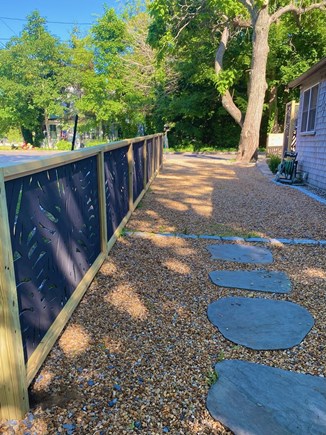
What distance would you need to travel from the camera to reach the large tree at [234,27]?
42.5 ft

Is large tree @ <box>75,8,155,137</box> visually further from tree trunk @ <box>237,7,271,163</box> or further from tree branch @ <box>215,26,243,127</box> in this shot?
tree trunk @ <box>237,7,271,163</box>

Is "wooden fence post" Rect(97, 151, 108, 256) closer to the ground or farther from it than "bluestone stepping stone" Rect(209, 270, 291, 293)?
farther from it

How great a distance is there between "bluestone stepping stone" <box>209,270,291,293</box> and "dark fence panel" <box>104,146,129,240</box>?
1386mm

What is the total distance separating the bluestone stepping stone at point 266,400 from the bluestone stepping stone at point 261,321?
0.84 feet

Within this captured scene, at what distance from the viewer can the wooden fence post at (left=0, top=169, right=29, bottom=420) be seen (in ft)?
4.64

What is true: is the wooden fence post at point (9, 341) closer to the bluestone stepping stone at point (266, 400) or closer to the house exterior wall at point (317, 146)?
the bluestone stepping stone at point (266, 400)

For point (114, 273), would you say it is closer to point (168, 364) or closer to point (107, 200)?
point (107, 200)

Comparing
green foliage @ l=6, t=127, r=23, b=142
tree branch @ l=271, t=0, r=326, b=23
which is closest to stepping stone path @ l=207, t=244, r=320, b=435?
tree branch @ l=271, t=0, r=326, b=23

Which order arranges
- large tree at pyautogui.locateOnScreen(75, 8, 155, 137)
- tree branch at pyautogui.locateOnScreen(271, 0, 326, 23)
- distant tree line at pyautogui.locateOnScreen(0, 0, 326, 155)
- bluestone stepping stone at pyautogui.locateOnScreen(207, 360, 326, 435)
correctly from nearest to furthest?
1. bluestone stepping stone at pyautogui.locateOnScreen(207, 360, 326, 435)
2. tree branch at pyautogui.locateOnScreen(271, 0, 326, 23)
3. distant tree line at pyautogui.locateOnScreen(0, 0, 326, 155)
4. large tree at pyautogui.locateOnScreen(75, 8, 155, 137)

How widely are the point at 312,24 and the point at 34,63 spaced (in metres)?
19.7

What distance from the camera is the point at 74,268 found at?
8.38 feet

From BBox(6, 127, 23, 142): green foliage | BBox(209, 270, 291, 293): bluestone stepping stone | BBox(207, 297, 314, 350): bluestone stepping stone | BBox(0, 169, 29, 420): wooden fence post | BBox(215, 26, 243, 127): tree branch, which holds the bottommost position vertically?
BBox(207, 297, 314, 350): bluestone stepping stone

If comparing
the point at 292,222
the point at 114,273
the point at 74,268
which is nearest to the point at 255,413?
the point at 74,268

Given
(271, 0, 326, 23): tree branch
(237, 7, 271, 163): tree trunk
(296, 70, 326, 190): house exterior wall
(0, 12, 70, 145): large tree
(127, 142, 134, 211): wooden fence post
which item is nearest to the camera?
(127, 142, 134, 211): wooden fence post
